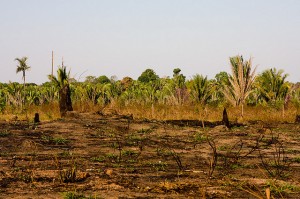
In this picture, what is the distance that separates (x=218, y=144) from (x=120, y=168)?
3.98m

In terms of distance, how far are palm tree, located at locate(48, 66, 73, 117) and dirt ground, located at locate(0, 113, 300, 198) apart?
18.5 ft

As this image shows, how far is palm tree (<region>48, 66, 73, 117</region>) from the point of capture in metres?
16.3

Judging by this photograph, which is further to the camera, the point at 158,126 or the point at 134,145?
the point at 158,126

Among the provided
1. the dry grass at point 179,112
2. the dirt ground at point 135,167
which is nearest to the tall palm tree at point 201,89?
the dry grass at point 179,112

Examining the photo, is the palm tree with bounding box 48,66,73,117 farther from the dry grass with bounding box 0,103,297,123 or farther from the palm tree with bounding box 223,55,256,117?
the palm tree with bounding box 223,55,256,117

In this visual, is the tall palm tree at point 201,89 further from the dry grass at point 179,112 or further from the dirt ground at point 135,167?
the dirt ground at point 135,167

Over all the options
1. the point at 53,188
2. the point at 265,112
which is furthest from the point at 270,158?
the point at 265,112

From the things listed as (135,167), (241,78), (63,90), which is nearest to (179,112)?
(241,78)

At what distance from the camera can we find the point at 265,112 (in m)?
18.4

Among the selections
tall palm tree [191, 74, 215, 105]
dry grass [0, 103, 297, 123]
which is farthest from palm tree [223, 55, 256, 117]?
tall palm tree [191, 74, 215, 105]

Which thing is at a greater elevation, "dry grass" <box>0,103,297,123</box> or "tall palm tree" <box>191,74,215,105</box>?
"tall palm tree" <box>191,74,215,105</box>

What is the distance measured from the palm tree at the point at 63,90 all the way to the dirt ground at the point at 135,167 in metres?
5.63

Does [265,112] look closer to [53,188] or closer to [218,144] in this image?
[218,144]

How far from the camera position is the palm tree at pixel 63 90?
643 inches
